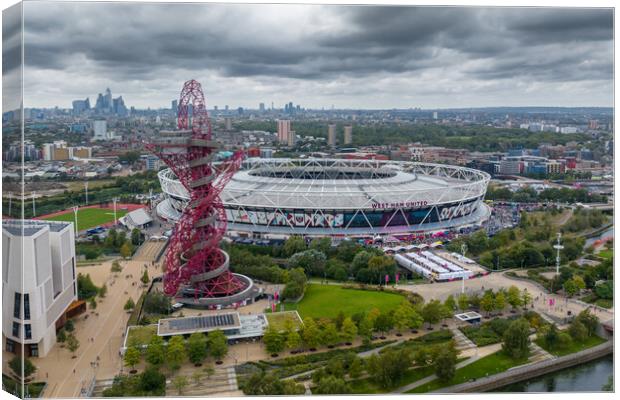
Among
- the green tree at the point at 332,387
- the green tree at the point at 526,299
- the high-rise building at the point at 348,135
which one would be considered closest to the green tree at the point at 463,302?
the green tree at the point at 526,299

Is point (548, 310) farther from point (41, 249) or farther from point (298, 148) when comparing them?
point (298, 148)

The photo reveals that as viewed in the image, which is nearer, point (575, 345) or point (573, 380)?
point (573, 380)

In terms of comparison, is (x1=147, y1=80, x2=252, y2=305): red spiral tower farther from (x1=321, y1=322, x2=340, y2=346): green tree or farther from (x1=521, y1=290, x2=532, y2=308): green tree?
(x1=521, y1=290, x2=532, y2=308): green tree

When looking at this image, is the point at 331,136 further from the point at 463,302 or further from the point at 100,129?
the point at 463,302

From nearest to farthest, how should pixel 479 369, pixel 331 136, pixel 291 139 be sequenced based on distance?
1. pixel 479 369
2. pixel 291 139
3. pixel 331 136

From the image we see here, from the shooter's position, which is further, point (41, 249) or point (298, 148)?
point (298, 148)

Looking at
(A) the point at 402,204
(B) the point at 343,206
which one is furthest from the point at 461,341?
(A) the point at 402,204

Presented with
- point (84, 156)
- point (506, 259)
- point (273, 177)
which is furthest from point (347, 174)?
point (84, 156)
